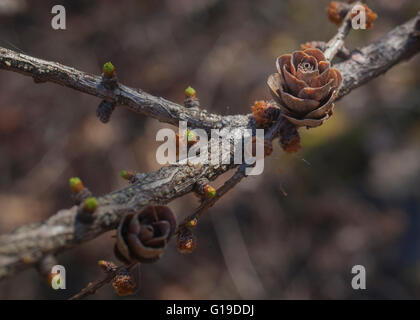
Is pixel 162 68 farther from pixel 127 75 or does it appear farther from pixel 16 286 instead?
pixel 16 286

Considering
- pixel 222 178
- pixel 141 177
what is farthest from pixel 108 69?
pixel 222 178

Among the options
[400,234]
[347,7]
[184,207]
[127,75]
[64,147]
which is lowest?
[400,234]

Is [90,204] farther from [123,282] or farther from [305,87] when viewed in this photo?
[305,87]

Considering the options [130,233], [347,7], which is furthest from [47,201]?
[347,7]
